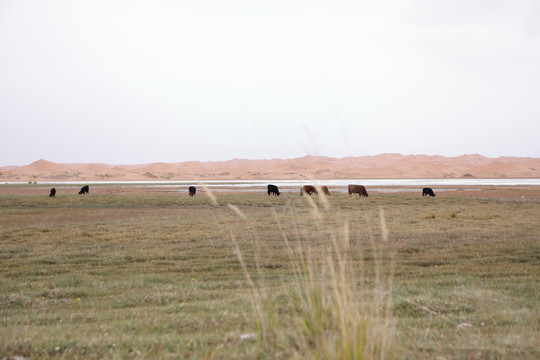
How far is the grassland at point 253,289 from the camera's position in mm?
5098

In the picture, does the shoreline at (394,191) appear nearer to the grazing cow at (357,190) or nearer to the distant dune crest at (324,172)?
the grazing cow at (357,190)

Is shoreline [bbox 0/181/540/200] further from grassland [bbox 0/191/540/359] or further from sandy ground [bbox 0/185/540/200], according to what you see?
grassland [bbox 0/191/540/359]

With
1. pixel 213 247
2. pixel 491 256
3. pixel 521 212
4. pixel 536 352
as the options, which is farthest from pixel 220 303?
pixel 521 212

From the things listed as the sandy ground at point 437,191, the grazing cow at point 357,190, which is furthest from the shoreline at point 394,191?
the grazing cow at point 357,190

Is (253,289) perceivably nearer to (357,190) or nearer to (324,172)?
(357,190)

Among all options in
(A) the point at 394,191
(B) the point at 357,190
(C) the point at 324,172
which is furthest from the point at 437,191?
(C) the point at 324,172

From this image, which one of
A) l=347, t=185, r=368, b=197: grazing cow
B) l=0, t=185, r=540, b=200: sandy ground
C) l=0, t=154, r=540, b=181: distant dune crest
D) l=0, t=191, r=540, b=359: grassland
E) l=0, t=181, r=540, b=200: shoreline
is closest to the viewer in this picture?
l=0, t=191, r=540, b=359: grassland

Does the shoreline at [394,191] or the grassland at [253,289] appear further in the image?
the shoreline at [394,191]

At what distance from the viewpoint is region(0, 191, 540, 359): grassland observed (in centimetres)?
510

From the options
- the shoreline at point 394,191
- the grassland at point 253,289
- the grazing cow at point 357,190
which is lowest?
the shoreline at point 394,191

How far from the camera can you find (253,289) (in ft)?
20.3

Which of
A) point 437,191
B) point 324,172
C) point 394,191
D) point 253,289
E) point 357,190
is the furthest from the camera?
point 324,172

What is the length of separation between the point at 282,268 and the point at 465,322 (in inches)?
206

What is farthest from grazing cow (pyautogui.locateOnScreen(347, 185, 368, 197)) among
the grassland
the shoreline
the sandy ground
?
the grassland
